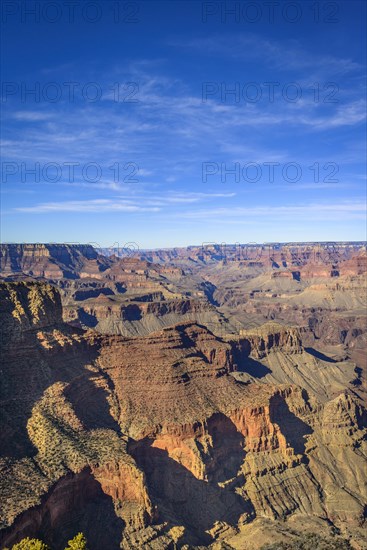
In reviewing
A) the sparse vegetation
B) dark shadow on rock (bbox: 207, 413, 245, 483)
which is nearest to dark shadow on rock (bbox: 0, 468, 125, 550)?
the sparse vegetation

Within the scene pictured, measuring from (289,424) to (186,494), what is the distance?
27.9 meters

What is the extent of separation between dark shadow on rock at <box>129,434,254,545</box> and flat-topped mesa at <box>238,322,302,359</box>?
8387 cm

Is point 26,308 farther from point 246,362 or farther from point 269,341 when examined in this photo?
point 269,341

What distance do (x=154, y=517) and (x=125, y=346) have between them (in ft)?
116

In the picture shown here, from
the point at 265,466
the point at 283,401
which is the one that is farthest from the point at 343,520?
the point at 283,401

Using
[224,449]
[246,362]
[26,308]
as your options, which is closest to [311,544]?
[224,449]

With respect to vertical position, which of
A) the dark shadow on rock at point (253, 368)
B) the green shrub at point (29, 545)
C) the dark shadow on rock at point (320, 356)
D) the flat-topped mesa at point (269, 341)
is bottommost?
the dark shadow on rock at point (320, 356)

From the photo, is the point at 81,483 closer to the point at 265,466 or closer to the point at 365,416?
the point at 265,466

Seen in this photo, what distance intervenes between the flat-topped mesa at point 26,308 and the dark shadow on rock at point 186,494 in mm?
25233

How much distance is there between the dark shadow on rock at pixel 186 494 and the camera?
66312mm

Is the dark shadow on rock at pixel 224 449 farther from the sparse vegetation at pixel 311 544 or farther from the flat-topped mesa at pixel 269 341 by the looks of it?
the flat-topped mesa at pixel 269 341

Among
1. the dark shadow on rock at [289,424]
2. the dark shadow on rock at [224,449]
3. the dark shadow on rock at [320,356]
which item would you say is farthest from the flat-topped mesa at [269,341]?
the dark shadow on rock at [224,449]

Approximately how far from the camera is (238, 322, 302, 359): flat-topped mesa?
157625 mm

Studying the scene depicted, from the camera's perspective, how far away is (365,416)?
102m
